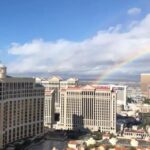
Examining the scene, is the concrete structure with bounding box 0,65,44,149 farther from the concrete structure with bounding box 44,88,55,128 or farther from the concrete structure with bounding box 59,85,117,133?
the concrete structure with bounding box 44,88,55,128

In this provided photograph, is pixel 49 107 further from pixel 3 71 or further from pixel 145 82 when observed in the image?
pixel 145 82

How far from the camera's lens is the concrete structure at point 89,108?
1615 inches

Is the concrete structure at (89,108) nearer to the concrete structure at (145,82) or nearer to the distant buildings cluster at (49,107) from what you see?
the distant buildings cluster at (49,107)

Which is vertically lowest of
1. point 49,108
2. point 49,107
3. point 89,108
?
point 49,108

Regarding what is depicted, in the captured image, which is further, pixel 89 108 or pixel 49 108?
pixel 49 108

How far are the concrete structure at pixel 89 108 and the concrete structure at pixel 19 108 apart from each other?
6.83 meters

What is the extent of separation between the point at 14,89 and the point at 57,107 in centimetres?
2122

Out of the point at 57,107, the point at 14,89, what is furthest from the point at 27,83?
the point at 57,107

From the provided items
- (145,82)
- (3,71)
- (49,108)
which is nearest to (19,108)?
(3,71)

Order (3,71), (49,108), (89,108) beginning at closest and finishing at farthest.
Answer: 1. (3,71)
2. (89,108)
3. (49,108)

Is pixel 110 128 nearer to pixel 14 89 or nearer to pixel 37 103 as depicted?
pixel 37 103

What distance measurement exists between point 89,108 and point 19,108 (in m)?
11.1

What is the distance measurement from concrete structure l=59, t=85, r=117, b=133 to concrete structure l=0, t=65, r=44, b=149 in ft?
22.4

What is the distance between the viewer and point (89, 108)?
138 ft
